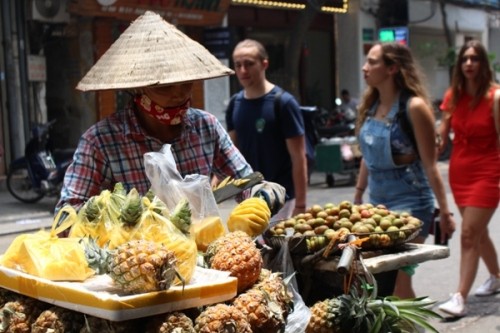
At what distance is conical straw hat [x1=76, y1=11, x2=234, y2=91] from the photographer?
3.04m

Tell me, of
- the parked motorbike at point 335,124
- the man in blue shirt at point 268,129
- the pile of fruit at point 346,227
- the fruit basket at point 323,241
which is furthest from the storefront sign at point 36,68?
the fruit basket at point 323,241

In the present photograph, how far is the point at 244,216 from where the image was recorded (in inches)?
113

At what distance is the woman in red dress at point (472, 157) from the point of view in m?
5.87

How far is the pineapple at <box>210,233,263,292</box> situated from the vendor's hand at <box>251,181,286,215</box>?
0.56 m

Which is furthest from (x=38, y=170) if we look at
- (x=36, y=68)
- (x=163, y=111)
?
(x=163, y=111)

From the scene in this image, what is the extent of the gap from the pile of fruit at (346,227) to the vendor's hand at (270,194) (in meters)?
0.14

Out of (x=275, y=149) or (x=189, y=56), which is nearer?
(x=189, y=56)

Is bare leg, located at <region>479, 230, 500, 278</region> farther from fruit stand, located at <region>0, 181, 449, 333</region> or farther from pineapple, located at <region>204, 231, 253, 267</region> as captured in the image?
pineapple, located at <region>204, 231, 253, 267</region>

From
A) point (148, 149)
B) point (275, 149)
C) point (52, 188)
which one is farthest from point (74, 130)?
point (148, 149)

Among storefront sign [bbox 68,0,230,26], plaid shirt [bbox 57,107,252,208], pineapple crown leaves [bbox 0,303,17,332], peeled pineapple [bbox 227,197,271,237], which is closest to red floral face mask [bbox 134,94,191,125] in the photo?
plaid shirt [bbox 57,107,252,208]

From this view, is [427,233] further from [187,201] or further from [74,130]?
[74,130]

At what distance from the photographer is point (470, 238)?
5.84 m

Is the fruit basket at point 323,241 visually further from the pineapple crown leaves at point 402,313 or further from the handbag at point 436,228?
the handbag at point 436,228

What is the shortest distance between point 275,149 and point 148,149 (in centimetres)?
225
